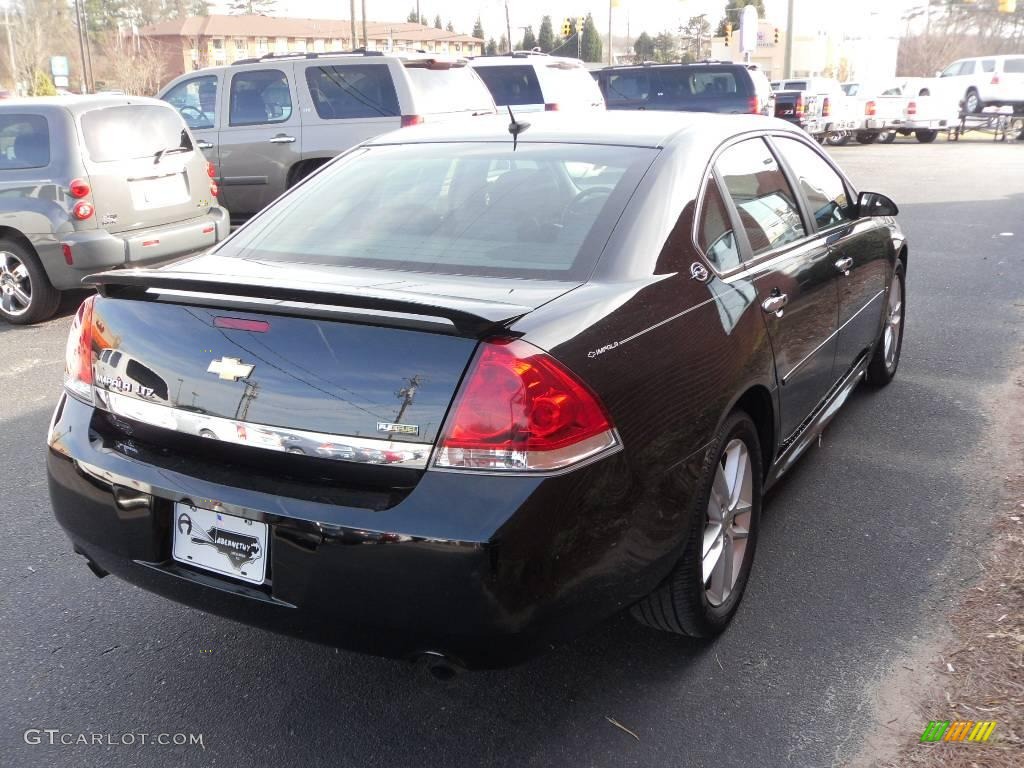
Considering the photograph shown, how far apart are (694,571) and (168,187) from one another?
6913 mm

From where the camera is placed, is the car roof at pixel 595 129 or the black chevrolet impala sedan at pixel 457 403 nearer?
the black chevrolet impala sedan at pixel 457 403

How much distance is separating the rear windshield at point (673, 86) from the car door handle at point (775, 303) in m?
17.2

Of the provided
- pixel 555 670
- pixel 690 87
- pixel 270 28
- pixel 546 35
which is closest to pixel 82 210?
pixel 555 670

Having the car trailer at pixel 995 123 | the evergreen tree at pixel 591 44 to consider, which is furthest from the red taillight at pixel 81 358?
the evergreen tree at pixel 591 44

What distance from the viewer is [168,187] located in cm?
854

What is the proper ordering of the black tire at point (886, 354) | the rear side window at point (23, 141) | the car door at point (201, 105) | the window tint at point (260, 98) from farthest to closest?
the car door at point (201, 105) < the window tint at point (260, 98) < the rear side window at point (23, 141) < the black tire at point (886, 354)

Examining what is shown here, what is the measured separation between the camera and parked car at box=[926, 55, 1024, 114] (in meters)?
32.0

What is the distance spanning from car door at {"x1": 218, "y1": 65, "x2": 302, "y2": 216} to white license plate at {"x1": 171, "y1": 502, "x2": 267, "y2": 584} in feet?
29.5

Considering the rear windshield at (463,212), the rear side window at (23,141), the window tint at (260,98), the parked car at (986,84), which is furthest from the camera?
the parked car at (986,84)

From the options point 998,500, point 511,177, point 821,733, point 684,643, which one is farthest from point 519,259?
point 998,500

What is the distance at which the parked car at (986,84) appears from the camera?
32.0 meters

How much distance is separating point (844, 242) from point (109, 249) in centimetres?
576

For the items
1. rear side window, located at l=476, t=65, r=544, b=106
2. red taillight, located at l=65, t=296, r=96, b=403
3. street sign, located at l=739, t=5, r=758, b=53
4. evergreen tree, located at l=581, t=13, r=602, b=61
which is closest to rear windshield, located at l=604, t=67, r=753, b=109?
rear side window, located at l=476, t=65, r=544, b=106

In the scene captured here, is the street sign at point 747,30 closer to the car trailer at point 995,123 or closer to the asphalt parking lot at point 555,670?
the car trailer at point 995,123
